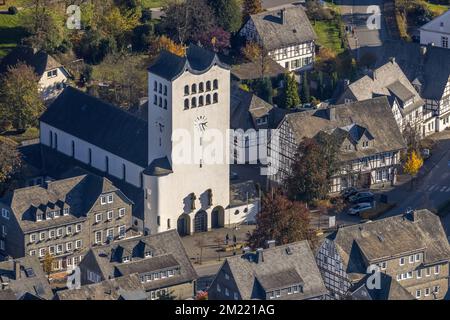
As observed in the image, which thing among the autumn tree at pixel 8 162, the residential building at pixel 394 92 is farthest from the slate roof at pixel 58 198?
the residential building at pixel 394 92

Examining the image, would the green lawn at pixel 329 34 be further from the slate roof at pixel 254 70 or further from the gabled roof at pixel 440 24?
the slate roof at pixel 254 70

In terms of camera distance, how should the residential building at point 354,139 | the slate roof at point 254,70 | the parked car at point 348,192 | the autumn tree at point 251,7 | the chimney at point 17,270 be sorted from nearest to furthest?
the chimney at point 17,270
the parked car at point 348,192
the residential building at point 354,139
the slate roof at point 254,70
the autumn tree at point 251,7

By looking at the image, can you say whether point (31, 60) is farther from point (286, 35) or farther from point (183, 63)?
point (183, 63)

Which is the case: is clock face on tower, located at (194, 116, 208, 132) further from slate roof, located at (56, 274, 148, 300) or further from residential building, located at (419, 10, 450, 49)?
residential building, located at (419, 10, 450, 49)

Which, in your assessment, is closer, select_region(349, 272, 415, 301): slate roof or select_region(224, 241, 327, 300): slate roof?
select_region(349, 272, 415, 301): slate roof

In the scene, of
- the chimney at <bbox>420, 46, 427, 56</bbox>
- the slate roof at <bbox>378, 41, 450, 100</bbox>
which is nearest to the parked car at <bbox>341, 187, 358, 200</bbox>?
the slate roof at <bbox>378, 41, 450, 100</bbox>

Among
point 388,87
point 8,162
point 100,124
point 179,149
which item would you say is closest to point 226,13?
point 388,87
